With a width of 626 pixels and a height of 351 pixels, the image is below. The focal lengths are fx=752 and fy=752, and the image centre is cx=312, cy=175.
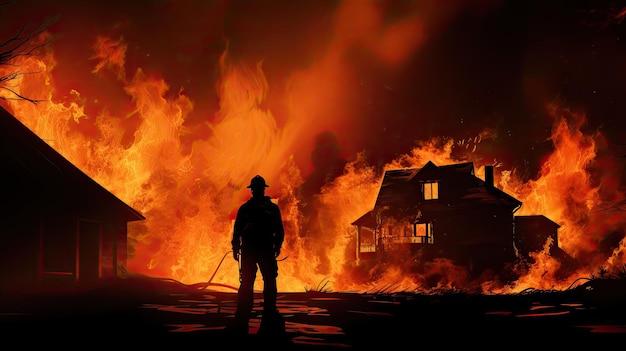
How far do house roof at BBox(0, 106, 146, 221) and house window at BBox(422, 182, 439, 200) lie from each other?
1899 cm

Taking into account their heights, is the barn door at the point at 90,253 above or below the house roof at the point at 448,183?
below

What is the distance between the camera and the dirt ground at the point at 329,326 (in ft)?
29.9

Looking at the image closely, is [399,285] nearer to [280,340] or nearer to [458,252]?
[458,252]

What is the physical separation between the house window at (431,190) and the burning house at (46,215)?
1769 cm

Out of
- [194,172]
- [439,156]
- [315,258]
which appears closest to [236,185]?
[194,172]

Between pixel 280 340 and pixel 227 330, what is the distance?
1593 millimetres

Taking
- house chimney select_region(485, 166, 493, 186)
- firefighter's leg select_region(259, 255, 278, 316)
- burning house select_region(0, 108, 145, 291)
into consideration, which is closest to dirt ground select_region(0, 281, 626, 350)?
firefighter's leg select_region(259, 255, 278, 316)

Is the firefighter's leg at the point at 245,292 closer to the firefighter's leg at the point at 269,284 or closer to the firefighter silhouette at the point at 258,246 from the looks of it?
the firefighter silhouette at the point at 258,246

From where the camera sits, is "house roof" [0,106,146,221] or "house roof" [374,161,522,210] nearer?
"house roof" [0,106,146,221]

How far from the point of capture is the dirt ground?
359 inches

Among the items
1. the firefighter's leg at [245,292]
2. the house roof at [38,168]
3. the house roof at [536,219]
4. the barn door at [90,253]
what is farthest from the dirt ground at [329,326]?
the house roof at [536,219]

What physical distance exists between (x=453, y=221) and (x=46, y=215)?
2229 centimetres

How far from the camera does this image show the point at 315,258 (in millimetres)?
44906

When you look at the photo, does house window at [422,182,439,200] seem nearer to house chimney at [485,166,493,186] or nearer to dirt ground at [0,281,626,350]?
house chimney at [485,166,493,186]
